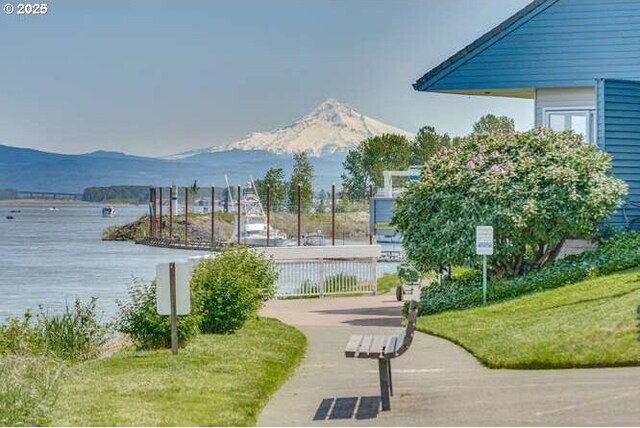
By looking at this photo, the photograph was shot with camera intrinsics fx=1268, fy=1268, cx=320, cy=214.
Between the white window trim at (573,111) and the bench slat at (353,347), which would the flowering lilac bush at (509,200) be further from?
the bench slat at (353,347)

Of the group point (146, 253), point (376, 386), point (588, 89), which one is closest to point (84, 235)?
point (146, 253)

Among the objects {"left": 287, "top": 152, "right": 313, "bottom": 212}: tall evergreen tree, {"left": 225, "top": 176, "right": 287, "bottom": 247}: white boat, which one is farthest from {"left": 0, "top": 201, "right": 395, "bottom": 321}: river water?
{"left": 287, "top": 152, "right": 313, "bottom": 212}: tall evergreen tree

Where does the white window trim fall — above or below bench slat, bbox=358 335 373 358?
above

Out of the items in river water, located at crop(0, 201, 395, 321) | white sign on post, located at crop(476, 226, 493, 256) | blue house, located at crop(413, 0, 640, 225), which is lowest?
river water, located at crop(0, 201, 395, 321)

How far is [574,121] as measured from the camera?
3291 centimetres

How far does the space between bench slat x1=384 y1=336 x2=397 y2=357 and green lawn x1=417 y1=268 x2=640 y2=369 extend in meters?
2.86

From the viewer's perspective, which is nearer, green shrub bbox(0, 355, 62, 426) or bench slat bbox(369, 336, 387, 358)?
green shrub bbox(0, 355, 62, 426)

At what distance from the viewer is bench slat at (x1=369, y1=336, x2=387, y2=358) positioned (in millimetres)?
13047

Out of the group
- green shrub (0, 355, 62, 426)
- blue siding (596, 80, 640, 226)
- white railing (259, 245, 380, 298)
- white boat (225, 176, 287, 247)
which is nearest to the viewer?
green shrub (0, 355, 62, 426)

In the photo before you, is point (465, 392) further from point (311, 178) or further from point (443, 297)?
point (311, 178)

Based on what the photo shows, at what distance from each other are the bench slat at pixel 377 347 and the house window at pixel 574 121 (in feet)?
63.6

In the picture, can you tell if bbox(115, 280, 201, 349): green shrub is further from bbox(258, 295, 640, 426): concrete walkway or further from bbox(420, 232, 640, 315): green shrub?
bbox(420, 232, 640, 315): green shrub

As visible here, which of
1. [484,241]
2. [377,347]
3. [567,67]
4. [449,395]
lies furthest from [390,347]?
[567,67]

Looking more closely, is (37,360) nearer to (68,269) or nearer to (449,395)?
(449,395)
